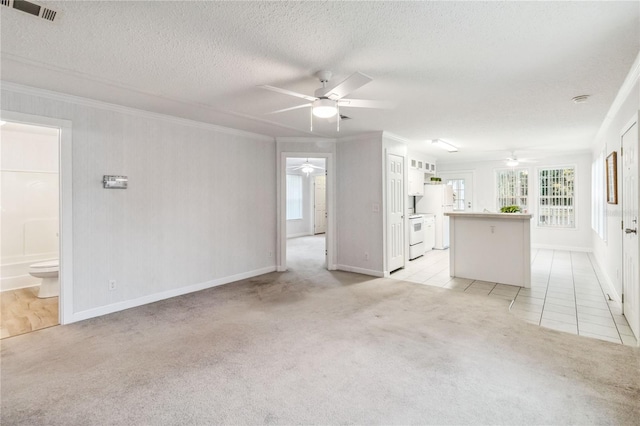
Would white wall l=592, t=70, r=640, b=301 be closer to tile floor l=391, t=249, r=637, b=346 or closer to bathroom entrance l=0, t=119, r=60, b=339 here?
tile floor l=391, t=249, r=637, b=346

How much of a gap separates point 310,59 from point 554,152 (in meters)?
7.60

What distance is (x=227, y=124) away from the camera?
465 cm

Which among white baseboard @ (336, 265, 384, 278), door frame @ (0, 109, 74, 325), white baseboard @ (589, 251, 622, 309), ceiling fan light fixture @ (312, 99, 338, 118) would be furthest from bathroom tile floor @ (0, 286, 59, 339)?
white baseboard @ (589, 251, 622, 309)

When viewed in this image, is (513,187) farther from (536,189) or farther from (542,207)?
(542,207)

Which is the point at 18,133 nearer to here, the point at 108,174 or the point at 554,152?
the point at 108,174

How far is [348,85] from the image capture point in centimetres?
247

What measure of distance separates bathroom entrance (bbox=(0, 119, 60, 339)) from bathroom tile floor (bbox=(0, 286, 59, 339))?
0.02 metres

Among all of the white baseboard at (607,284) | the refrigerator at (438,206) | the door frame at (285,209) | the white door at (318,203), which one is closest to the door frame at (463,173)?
the refrigerator at (438,206)

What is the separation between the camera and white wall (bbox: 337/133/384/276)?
5328 millimetres

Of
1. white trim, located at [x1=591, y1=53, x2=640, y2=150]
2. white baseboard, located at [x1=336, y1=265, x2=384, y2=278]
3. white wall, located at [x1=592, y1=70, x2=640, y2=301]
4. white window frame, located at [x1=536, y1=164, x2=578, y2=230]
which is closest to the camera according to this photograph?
white trim, located at [x1=591, y1=53, x2=640, y2=150]

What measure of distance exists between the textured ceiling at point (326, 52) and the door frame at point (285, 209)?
1705 millimetres

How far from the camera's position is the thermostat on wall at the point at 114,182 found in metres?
3.64

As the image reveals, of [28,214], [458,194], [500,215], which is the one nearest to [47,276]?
[28,214]

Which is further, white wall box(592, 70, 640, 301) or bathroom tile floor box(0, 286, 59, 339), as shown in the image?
bathroom tile floor box(0, 286, 59, 339)
